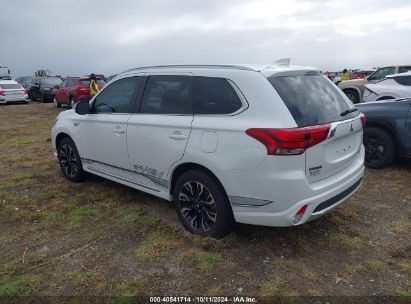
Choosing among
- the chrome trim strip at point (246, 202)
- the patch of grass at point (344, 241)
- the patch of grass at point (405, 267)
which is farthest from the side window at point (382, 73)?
the chrome trim strip at point (246, 202)

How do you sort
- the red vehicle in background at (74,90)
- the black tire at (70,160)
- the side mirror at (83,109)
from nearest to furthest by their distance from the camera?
the side mirror at (83,109) < the black tire at (70,160) < the red vehicle in background at (74,90)

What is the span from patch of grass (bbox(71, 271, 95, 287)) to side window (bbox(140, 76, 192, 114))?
1778 mm

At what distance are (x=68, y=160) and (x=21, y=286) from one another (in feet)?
9.61

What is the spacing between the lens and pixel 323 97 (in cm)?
362

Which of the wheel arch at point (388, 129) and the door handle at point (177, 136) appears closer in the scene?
the door handle at point (177, 136)

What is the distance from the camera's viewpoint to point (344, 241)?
379 centimetres

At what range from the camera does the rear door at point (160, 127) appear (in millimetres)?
3820

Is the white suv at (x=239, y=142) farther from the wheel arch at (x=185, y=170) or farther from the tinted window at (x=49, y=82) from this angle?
the tinted window at (x=49, y=82)

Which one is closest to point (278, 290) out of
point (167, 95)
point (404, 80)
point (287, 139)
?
point (287, 139)

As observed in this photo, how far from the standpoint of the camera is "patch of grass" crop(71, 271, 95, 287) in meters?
3.23

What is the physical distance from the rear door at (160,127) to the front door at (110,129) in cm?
19

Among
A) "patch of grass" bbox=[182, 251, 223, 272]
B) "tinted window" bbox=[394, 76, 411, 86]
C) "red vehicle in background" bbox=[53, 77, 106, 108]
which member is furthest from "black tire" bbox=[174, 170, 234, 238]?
"red vehicle in background" bbox=[53, 77, 106, 108]

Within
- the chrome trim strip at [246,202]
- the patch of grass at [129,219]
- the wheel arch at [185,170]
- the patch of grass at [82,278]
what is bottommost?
the patch of grass at [82,278]

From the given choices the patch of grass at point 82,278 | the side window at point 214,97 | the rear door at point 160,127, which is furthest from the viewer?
the rear door at point 160,127
